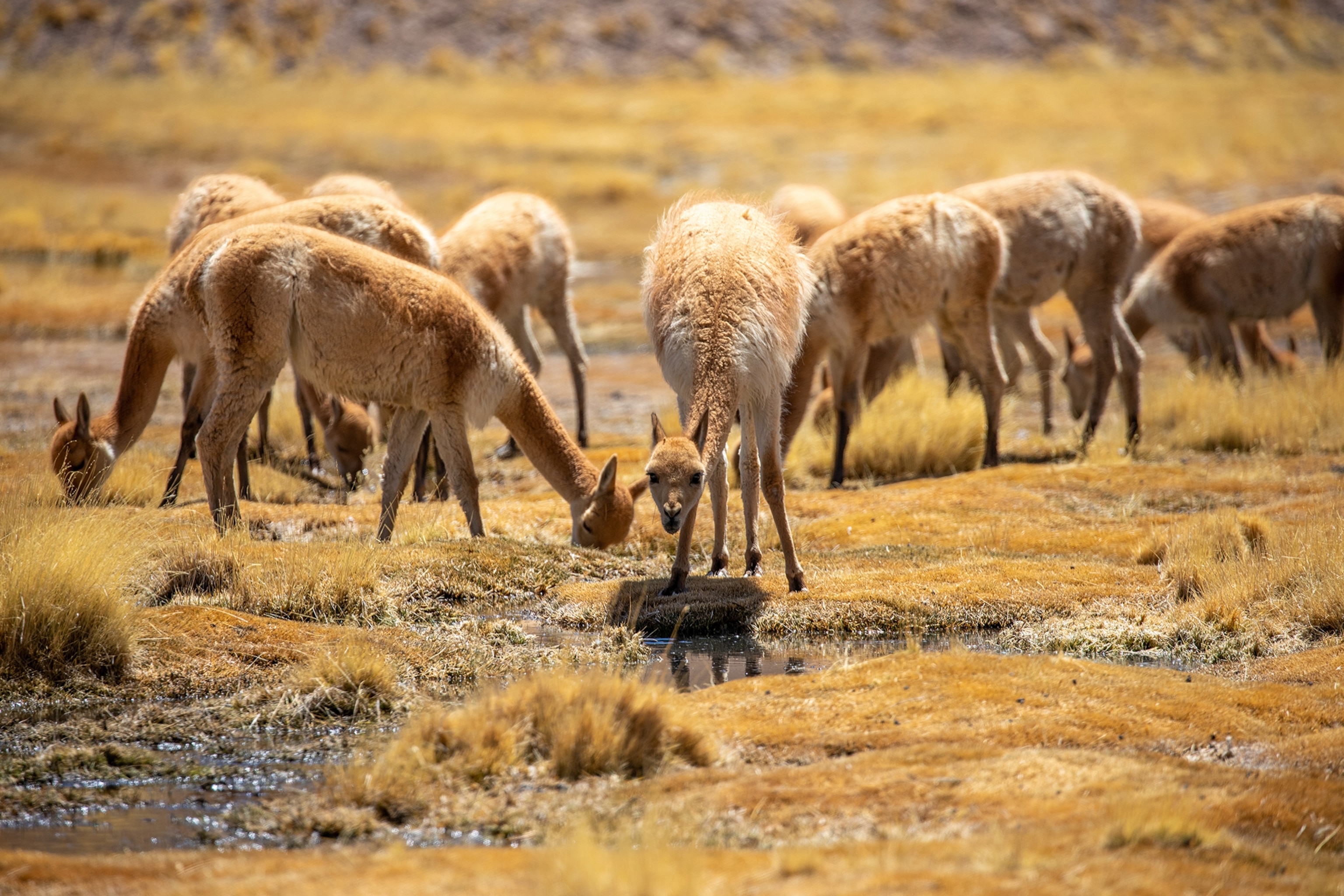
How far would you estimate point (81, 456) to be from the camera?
34.2 ft

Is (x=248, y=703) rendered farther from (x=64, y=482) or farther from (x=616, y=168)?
(x=616, y=168)

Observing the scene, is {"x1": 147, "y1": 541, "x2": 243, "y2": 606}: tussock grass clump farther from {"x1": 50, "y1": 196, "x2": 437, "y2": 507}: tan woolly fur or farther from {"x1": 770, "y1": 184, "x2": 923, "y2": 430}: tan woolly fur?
{"x1": 770, "y1": 184, "x2": 923, "y2": 430}: tan woolly fur

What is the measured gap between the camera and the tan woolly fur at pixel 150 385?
10297 mm

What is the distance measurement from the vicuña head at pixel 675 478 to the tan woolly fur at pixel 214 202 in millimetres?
7203

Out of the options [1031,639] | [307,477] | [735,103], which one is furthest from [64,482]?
[735,103]

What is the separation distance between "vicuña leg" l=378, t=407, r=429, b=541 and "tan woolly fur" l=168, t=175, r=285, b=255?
4216 mm

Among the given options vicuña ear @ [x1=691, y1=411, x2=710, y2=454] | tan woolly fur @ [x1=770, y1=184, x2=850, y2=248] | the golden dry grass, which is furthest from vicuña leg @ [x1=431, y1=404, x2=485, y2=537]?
the golden dry grass

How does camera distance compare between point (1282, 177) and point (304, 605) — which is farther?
point (1282, 177)

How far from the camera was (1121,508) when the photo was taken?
11.7 m

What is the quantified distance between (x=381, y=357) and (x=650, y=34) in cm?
5848

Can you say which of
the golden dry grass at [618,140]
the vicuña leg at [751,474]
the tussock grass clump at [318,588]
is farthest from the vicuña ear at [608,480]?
the golden dry grass at [618,140]

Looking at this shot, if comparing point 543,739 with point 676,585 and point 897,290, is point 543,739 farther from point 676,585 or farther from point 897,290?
point 897,290

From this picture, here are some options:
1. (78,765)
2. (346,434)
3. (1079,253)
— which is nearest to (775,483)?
(78,765)

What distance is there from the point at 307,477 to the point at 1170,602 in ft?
27.1
